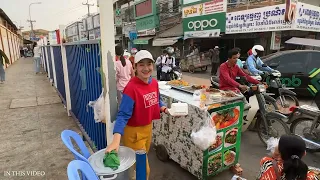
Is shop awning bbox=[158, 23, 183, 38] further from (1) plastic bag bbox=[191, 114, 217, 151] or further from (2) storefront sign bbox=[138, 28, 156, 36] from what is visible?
(1) plastic bag bbox=[191, 114, 217, 151]

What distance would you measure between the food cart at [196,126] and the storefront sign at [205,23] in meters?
11.3

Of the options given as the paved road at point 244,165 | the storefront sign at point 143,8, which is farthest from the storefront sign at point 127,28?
the paved road at point 244,165

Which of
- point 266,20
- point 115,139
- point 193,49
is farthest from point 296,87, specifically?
point 193,49

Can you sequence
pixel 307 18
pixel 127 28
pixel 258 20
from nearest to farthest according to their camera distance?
pixel 307 18 → pixel 258 20 → pixel 127 28

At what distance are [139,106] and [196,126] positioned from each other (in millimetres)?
934

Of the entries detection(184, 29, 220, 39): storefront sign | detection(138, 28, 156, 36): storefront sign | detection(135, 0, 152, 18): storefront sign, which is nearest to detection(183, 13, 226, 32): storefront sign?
detection(184, 29, 220, 39): storefront sign

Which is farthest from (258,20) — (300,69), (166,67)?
(166,67)

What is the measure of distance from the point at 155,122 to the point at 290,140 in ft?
7.55

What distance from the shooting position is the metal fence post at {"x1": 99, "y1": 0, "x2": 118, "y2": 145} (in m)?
2.00

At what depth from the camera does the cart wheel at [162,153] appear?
346 centimetres

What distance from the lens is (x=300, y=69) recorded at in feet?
22.7

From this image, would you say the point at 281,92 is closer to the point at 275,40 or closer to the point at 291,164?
the point at 291,164

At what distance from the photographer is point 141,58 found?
6.65 feet

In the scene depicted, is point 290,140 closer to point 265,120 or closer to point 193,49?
point 265,120
